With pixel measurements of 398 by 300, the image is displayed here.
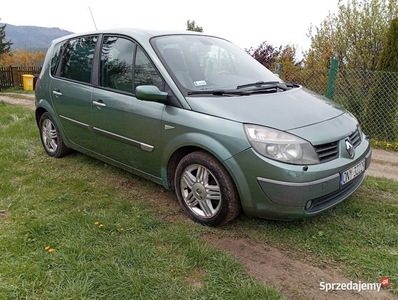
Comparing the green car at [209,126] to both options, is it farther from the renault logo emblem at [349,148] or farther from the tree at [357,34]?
the tree at [357,34]

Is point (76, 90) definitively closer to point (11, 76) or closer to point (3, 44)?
point (11, 76)

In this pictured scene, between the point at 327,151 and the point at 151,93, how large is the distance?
5.07 ft

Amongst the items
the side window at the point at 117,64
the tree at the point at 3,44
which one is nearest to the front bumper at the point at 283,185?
the side window at the point at 117,64

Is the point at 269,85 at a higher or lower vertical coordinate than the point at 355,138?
higher

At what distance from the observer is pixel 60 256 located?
2.50 meters

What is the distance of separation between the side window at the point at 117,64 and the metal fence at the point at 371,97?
483cm

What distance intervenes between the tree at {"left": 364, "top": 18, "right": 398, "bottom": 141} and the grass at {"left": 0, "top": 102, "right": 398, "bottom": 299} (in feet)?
9.95

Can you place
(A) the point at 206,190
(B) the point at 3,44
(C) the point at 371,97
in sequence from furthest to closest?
(B) the point at 3,44, (C) the point at 371,97, (A) the point at 206,190

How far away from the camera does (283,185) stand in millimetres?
2506

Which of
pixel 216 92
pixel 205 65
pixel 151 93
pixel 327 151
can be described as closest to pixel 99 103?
pixel 151 93

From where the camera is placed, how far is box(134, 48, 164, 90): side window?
3.16 meters

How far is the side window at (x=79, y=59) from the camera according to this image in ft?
12.8

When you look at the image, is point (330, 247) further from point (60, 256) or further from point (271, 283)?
point (60, 256)

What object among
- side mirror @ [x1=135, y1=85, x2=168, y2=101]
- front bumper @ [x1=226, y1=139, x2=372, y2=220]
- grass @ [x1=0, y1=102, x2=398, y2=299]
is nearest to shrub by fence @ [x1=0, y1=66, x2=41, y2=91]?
grass @ [x1=0, y1=102, x2=398, y2=299]
